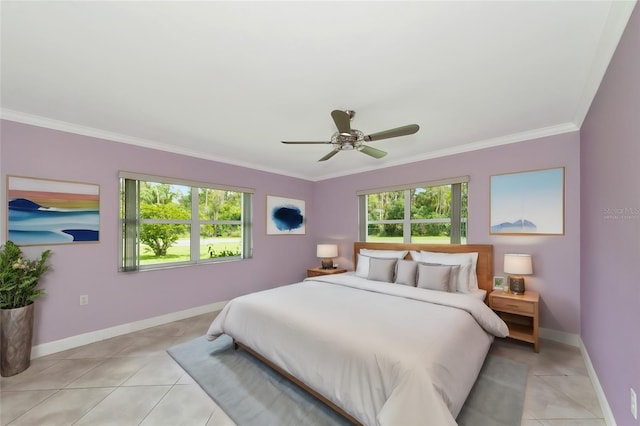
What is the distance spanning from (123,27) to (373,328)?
254cm

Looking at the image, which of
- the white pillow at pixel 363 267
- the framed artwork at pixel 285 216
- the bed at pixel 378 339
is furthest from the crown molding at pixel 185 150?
the white pillow at pixel 363 267

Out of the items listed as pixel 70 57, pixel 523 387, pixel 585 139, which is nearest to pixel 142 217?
pixel 70 57

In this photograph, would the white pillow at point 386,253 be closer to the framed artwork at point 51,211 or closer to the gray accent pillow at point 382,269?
the gray accent pillow at point 382,269

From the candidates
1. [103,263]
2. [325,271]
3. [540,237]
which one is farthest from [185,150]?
[540,237]

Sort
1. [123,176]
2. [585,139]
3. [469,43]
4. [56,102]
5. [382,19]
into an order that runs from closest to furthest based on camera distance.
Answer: [382,19], [469,43], [56,102], [585,139], [123,176]

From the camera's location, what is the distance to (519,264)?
2955 millimetres

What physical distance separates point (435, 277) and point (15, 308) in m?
4.25

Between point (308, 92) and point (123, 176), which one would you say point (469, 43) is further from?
point (123, 176)

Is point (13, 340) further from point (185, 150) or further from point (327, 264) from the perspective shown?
point (327, 264)

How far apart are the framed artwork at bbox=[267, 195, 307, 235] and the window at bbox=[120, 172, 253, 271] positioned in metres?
0.45

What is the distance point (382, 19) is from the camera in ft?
4.76

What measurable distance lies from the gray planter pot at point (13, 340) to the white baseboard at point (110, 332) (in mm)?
320

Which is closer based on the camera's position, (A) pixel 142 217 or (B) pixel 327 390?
(B) pixel 327 390

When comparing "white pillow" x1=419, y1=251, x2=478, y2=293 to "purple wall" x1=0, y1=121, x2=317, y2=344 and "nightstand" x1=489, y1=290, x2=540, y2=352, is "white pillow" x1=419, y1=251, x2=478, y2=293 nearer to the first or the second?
"nightstand" x1=489, y1=290, x2=540, y2=352
